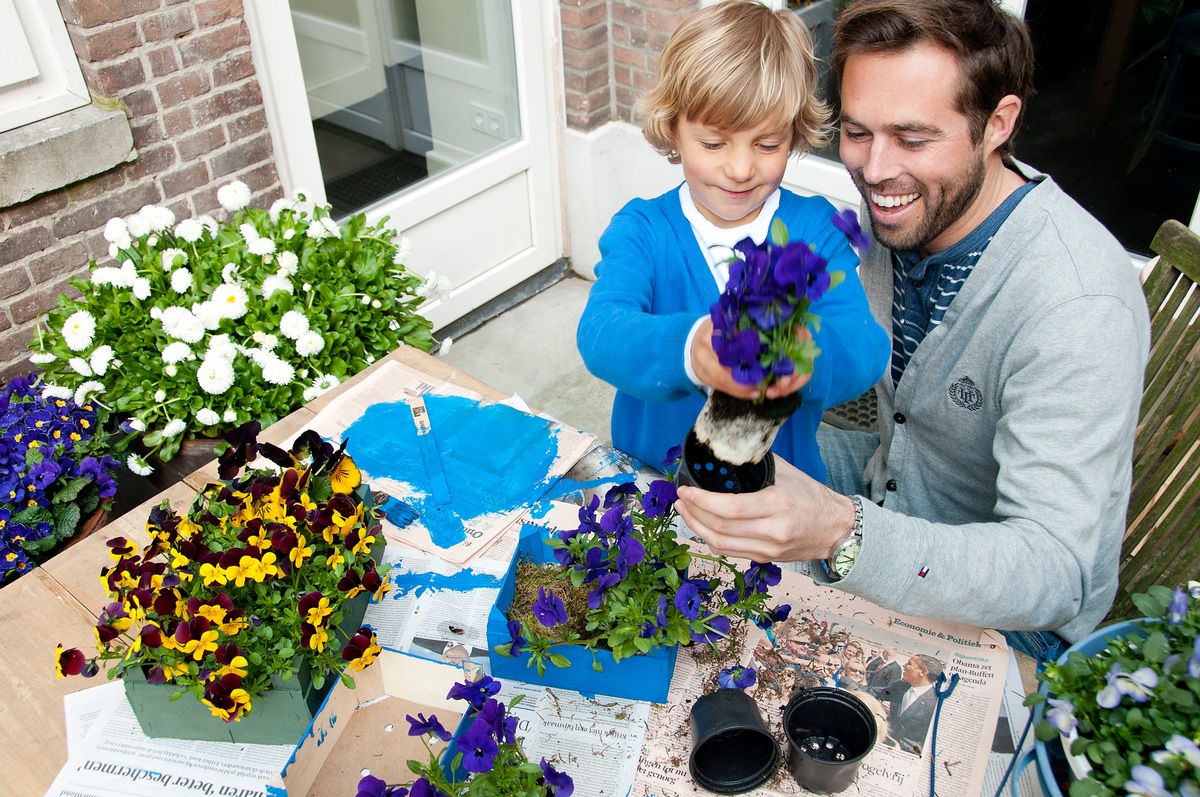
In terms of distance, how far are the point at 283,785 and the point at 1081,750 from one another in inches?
38.1

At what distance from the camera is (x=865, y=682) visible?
1.32 meters

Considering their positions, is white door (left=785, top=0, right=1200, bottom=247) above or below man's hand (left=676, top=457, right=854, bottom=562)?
below

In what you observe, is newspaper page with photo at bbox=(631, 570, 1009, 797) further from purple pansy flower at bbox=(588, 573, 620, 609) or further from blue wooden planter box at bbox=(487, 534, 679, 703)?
purple pansy flower at bbox=(588, 573, 620, 609)

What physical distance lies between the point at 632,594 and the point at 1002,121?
1122 mm

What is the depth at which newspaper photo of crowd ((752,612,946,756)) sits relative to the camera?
1.27m

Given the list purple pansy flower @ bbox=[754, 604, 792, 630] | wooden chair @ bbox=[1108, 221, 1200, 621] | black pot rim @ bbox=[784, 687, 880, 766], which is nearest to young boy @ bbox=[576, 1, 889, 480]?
A: purple pansy flower @ bbox=[754, 604, 792, 630]

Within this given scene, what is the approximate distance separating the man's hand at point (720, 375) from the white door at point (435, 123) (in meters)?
2.22

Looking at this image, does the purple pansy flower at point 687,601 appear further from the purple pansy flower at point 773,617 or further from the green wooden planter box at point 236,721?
the green wooden planter box at point 236,721

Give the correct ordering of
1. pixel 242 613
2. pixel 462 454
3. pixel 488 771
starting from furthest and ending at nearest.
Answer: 1. pixel 462 454
2. pixel 242 613
3. pixel 488 771

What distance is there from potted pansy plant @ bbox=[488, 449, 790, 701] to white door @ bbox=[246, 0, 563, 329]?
217 cm

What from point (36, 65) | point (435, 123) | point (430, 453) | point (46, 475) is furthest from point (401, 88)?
point (430, 453)

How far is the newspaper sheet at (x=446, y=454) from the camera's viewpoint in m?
1.63

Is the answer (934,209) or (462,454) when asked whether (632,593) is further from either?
(934,209)

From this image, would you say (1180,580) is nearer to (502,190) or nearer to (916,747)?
(916,747)
